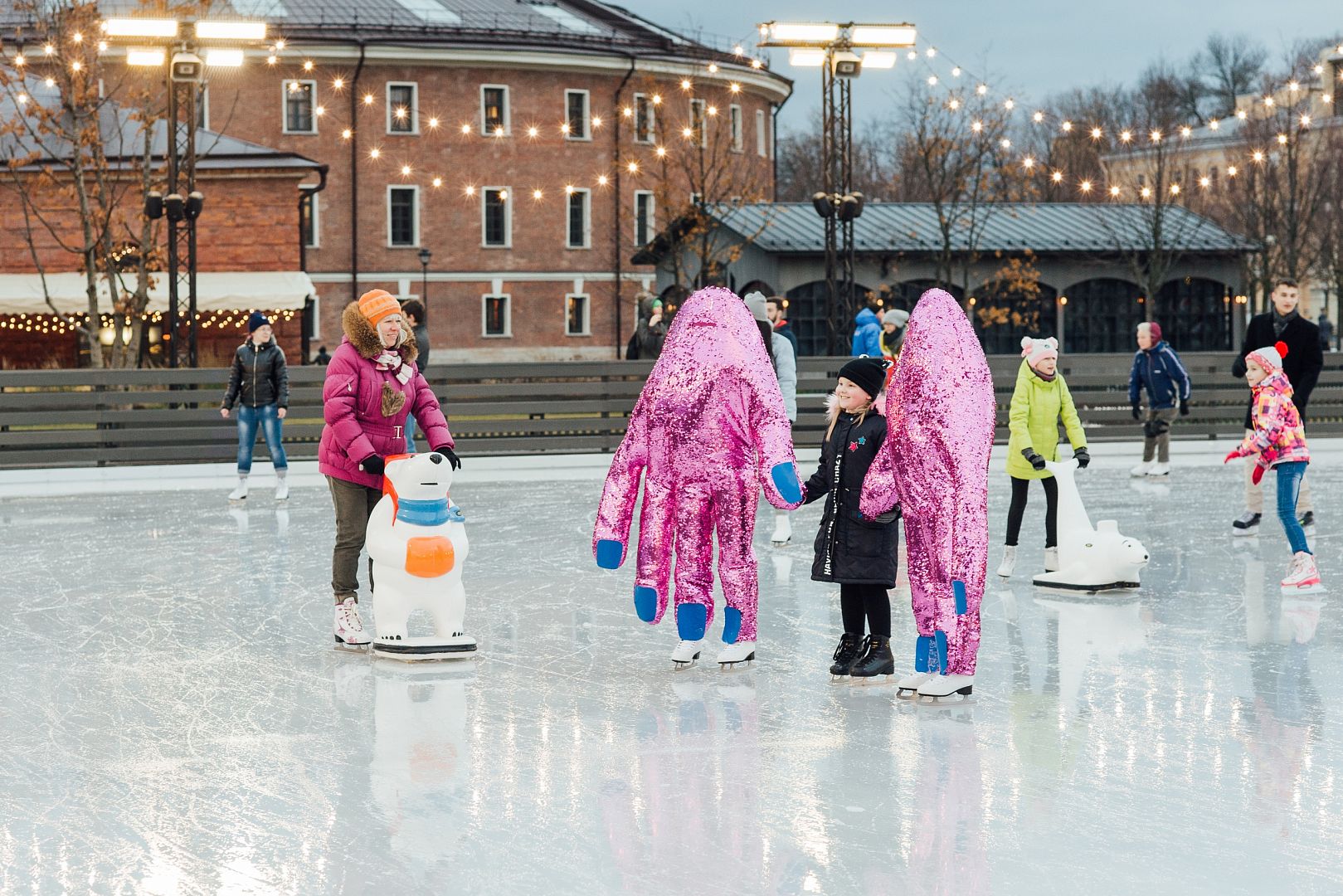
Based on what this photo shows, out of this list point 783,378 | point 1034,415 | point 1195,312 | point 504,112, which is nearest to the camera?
point 1034,415

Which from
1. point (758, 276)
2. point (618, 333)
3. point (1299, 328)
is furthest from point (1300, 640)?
point (618, 333)

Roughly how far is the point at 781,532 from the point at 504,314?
37.5 meters

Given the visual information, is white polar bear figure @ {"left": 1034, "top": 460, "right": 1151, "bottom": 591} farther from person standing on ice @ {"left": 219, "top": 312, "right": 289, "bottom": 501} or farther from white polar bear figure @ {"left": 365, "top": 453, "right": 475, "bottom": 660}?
person standing on ice @ {"left": 219, "top": 312, "right": 289, "bottom": 501}

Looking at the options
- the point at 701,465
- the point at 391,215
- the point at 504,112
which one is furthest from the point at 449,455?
the point at 504,112

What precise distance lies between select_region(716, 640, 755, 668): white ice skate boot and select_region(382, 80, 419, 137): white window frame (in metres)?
41.9

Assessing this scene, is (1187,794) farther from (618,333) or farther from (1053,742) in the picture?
(618,333)

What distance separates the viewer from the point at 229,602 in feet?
31.1

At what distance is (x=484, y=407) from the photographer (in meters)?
19.9

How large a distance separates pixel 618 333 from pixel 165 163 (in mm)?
17786

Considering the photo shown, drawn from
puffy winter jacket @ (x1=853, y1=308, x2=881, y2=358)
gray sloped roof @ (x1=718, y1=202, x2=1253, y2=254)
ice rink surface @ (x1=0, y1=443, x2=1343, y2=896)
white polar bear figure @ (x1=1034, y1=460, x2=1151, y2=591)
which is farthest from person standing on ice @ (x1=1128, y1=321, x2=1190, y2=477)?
gray sloped roof @ (x1=718, y1=202, x2=1253, y2=254)

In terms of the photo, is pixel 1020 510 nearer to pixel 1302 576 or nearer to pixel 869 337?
pixel 1302 576

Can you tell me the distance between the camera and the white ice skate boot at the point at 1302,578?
9.41 metres

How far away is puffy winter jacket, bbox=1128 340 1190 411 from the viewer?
1677cm

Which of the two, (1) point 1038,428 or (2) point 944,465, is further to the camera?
(1) point 1038,428
